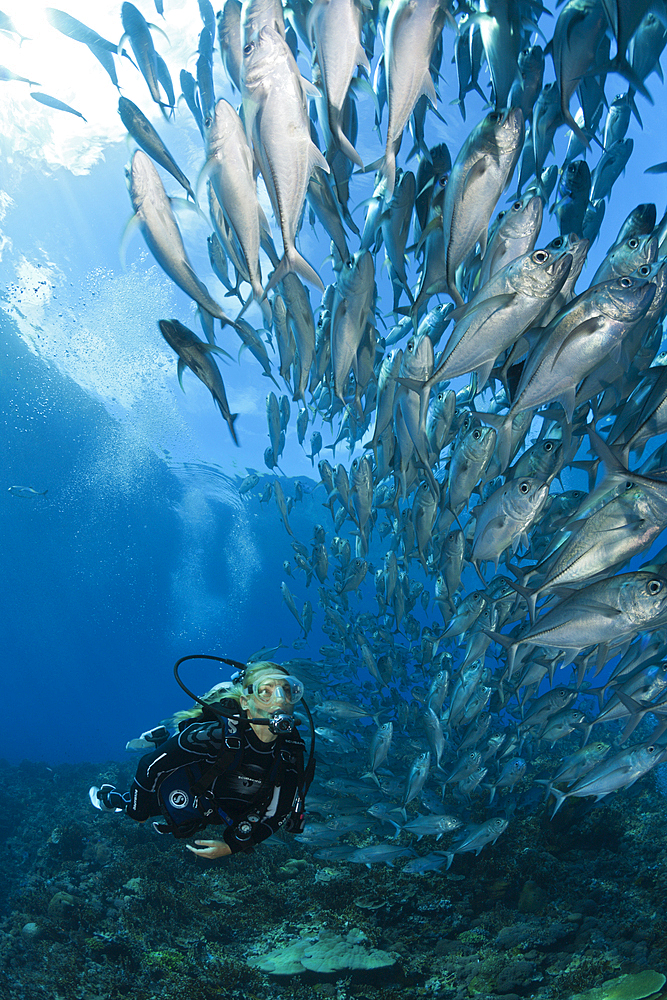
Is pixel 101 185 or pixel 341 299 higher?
pixel 101 185

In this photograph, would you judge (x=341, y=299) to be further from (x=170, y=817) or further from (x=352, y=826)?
(x=352, y=826)

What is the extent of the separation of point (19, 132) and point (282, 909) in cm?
2086

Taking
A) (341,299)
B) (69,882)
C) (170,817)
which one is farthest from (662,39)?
(69,882)

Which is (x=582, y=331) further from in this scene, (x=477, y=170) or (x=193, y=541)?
(x=193, y=541)

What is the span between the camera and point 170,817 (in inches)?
95.1

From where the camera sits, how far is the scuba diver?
7.97 feet

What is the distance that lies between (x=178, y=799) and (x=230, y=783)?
0.28 m

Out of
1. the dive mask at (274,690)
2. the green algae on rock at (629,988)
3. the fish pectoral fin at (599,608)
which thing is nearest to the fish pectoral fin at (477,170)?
the fish pectoral fin at (599,608)

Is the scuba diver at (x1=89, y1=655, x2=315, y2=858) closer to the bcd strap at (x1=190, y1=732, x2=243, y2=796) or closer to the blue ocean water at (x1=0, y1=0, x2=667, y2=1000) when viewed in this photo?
the bcd strap at (x1=190, y1=732, x2=243, y2=796)

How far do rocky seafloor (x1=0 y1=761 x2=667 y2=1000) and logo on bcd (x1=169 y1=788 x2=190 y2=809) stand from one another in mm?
3786

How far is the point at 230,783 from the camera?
254 centimetres

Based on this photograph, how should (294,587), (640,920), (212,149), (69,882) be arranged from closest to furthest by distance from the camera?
(212,149) → (640,920) → (69,882) → (294,587)

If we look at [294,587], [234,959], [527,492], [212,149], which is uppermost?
[294,587]

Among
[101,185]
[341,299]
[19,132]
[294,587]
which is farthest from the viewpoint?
[294,587]
